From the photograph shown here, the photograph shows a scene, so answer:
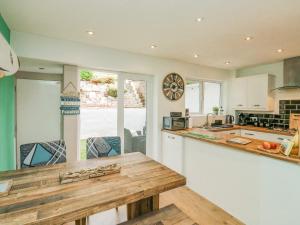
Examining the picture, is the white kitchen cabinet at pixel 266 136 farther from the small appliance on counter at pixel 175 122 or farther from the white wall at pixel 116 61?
the white wall at pixel 116 61

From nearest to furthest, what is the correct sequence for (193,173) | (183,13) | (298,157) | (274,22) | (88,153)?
1. (298,157)
2. (183,13)
3. (274,22)
4. (88,153)
5. (193,173)

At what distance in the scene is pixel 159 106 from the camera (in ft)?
11.8

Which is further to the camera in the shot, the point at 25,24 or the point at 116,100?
the point at 116,100

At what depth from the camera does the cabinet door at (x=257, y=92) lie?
3.87 m

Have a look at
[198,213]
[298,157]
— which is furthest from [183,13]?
[198,213]

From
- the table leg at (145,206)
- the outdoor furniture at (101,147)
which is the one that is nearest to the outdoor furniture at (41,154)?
the outdoor furniture at (101,147)

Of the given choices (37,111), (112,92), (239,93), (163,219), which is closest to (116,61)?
(112,92)

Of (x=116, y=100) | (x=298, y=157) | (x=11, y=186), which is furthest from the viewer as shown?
(x=116, y=100)

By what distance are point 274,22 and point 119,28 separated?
6.06 feet

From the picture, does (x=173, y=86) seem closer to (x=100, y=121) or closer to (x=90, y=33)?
(x=100, y=121)

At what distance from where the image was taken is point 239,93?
4383 millimetres

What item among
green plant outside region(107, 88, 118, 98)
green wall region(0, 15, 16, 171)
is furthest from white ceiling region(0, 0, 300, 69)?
green plant outside region(107, 88, 118, 98)

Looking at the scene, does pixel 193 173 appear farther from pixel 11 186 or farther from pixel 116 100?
pixel 11 186

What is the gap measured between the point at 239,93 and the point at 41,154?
428 cm
